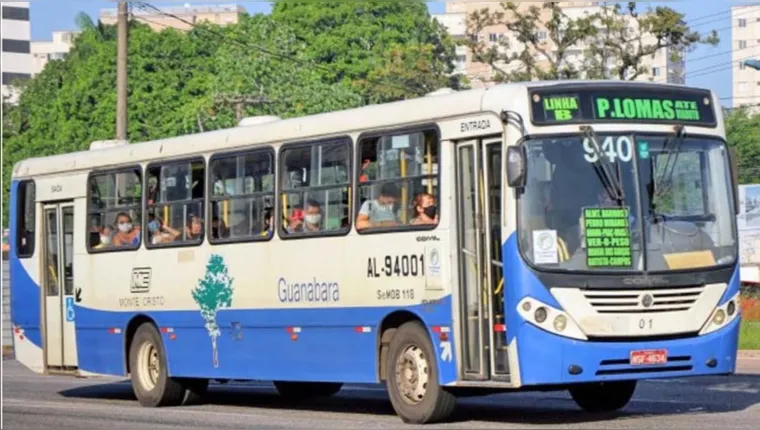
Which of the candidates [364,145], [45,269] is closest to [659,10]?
[45,269]

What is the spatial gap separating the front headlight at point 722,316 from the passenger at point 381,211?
310 centimetres

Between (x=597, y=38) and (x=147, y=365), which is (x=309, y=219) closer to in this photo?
Result: (x=147, y=365)

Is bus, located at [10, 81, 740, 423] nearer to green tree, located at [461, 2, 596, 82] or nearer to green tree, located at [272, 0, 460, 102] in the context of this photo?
green tree, located at [461, 2, 596, 82]

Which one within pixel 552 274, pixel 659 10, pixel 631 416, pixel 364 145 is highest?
pixel 659 10

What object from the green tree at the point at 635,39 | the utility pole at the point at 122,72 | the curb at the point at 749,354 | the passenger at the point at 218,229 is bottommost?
the curb at the point at 749,354

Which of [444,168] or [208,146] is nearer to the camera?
[444,168]

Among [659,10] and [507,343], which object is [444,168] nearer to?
[507,343]

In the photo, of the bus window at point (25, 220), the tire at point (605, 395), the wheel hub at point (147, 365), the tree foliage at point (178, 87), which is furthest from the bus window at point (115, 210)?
the tree foliage at point (178, 87)

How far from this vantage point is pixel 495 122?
53.1ft

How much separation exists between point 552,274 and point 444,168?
1.62 m

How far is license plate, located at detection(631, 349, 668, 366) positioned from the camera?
15.8m

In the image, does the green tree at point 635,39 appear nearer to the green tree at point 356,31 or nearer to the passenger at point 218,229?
the passenger at point 218,229

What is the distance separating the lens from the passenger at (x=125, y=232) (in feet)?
72.5

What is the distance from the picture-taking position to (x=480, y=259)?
645 inches
